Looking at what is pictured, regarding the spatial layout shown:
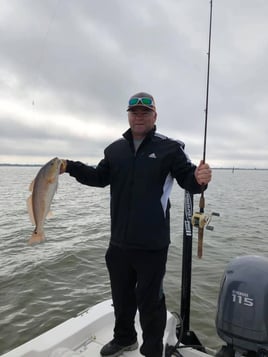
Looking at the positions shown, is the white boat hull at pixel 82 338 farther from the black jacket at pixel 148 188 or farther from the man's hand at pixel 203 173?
the man's hand at pixel 203 173

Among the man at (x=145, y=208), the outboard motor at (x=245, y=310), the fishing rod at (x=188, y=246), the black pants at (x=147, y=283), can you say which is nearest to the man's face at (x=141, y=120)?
the man at (x=145, y=208)

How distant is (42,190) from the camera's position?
299cm

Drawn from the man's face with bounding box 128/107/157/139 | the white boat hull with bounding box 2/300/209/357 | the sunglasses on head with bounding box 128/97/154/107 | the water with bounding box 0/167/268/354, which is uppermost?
the sunglasses on head with bounding box 128/97/154/107

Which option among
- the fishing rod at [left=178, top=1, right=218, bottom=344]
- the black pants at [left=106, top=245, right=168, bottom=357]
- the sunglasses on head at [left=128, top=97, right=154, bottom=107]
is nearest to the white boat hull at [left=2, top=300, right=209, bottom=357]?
the fishing rod at [left=178, top=1, right=218, bottom=344]

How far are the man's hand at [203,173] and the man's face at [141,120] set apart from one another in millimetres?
697

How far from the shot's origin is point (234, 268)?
3238mm

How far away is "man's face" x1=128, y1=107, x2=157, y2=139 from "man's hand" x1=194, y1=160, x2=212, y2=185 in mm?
697

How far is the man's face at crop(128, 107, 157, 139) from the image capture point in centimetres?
323

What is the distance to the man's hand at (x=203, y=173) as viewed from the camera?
2772 mm

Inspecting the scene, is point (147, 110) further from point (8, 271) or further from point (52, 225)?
point (52, 225)

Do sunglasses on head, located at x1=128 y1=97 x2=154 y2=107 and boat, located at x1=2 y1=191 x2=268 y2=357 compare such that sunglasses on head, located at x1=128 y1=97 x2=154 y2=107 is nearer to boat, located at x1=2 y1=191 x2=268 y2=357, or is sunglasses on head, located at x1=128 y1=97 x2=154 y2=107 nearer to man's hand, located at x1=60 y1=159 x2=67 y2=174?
man's hand, located at x1=60 y1=159 x2=67 y2=174

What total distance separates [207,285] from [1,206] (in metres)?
14.2

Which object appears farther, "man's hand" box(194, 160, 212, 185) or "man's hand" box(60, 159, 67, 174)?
"man's hand" box(60, 159, 67, 174)

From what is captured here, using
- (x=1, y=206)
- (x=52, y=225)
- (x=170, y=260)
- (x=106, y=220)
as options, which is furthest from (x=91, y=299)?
(x=1, y=206)
